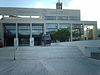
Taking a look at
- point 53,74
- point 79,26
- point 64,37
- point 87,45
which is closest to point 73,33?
point 79,26

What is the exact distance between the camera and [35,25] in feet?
265

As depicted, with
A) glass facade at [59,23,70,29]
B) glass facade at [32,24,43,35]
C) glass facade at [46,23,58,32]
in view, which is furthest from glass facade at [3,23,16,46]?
glass facade at [59,23,70,29]

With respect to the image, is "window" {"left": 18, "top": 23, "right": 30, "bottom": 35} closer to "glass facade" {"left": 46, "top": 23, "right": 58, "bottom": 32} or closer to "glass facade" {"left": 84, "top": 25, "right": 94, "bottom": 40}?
"glass facade" {"left": 46, "top": 23, "right": 58, "bottom": 32}

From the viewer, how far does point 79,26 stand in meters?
81.7

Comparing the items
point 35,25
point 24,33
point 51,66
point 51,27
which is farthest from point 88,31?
point 51,66

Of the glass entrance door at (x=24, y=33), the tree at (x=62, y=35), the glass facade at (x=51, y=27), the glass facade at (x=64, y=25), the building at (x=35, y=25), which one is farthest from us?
the glass facade at (x=64, y=25)

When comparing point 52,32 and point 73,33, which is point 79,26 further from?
point 52,32

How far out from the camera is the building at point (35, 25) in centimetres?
7775

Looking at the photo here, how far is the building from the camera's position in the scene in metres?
77.8

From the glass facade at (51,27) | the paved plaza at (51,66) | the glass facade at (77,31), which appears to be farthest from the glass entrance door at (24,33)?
the paved plaza at (51,66)

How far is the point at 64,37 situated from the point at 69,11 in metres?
22.5

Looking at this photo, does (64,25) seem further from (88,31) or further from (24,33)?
(24,33)

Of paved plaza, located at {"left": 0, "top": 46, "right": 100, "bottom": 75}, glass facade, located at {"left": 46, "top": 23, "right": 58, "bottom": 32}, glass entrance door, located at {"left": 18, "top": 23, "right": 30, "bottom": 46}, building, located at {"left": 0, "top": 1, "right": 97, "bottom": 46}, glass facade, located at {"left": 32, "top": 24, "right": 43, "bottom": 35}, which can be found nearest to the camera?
paved plaza, located at {"left": 0, "top": 46, "right": 100, "bottom": 75}

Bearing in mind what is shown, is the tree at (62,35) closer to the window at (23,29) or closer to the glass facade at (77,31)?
the glass facade at (77,31)
